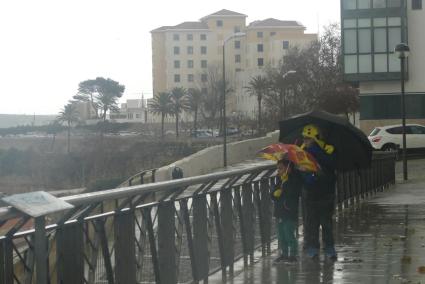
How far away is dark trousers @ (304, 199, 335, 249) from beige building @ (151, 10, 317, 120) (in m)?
141

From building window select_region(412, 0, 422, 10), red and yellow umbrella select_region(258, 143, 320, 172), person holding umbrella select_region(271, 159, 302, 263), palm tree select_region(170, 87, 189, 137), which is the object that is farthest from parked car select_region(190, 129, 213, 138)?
red and yellow umbrella select_region(258, 143, 320, 172)

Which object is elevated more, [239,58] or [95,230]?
[239,58]

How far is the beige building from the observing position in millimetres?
152500

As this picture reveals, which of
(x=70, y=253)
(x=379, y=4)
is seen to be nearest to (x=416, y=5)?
(x=379, y=4)

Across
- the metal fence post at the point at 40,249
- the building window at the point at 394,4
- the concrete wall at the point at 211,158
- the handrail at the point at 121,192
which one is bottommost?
the concrete wall at the point at 211,158

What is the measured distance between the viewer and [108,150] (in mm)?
81000

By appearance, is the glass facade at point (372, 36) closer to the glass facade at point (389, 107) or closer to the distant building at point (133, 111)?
the glass facade at point (389, 107)

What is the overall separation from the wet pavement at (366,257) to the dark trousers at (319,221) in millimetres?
238

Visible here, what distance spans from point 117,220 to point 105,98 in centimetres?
11633

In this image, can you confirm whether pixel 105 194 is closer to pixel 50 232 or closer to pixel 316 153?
pixel 50 232

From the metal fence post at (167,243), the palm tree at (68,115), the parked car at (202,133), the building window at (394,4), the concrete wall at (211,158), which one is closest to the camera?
the metal fence post at (167,243)

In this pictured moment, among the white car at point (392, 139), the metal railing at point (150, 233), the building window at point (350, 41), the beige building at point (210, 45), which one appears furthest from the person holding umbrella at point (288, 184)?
the beige building at point (210, 45)

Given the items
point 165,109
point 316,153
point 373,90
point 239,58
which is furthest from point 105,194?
point 239,58

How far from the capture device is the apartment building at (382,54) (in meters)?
52.3
